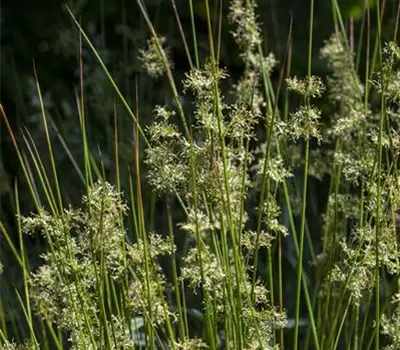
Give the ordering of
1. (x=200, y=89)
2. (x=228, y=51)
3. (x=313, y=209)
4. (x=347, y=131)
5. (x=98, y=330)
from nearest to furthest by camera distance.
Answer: (x=200, y=89)
(x=98, y=330)
(x=347, y=131)
(x=313, y=209)
(x=228, y=51)

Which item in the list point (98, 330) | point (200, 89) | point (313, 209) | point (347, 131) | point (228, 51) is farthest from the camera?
point (228, 51)

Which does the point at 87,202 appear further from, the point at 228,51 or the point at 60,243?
the point at 228,51

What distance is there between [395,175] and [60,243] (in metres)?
0.42

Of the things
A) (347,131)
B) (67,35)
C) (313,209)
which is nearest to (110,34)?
(67,35)

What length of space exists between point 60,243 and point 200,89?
265 millimetres

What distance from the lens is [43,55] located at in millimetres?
3316

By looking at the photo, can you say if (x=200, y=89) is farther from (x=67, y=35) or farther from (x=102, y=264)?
(x=67, y=35)

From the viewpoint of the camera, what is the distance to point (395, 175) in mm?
1196

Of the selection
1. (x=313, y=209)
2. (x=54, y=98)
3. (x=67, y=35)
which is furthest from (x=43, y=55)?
(x=313, y=209)

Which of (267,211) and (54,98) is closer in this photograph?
(267,211)

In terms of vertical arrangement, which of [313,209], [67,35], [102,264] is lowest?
[313,209]

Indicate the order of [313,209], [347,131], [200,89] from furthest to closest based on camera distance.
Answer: [313,209]
[347,131]
[200,89]

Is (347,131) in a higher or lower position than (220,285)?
higher

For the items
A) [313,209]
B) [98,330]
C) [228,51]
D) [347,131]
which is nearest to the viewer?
[98,330]
